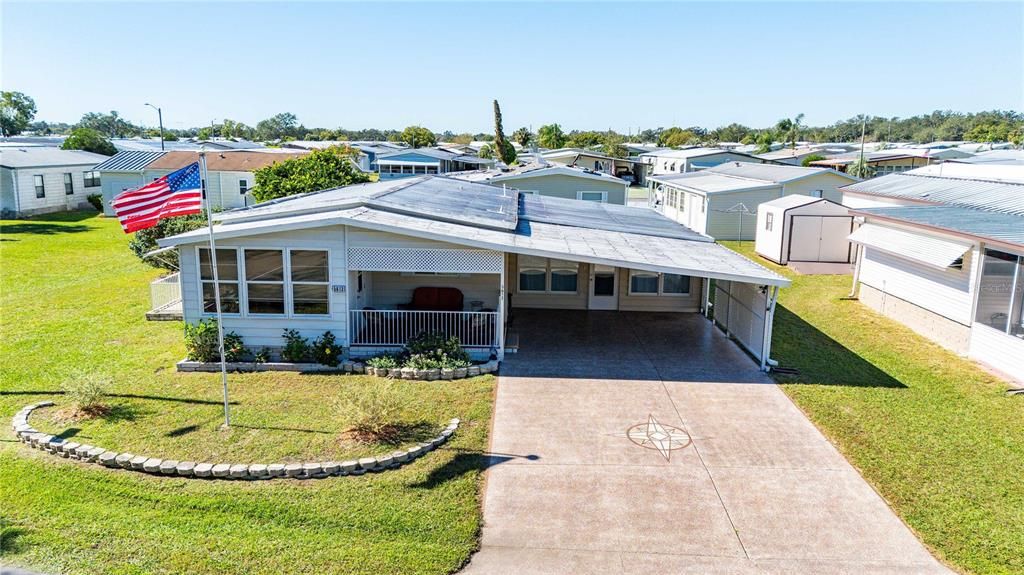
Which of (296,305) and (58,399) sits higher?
(296,305)

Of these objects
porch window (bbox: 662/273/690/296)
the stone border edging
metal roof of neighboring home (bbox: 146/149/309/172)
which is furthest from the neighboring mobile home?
porch window (bbox: 662/273/690/296)

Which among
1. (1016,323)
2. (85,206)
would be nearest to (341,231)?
(1016,323)

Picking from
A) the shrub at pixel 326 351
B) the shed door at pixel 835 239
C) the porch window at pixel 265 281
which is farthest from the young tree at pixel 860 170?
the porch window at pixel 265 281

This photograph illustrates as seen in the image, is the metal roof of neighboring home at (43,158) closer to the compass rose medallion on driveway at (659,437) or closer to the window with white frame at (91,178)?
the window with white frame at (91,178)

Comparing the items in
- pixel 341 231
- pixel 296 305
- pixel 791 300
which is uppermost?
pixel 341 231

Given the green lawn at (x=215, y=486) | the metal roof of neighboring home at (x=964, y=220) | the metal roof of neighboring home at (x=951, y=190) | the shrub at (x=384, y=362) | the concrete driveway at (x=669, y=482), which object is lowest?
the concrete driveway at (x=669, y=482)

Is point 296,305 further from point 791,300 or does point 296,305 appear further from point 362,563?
point 791,300
